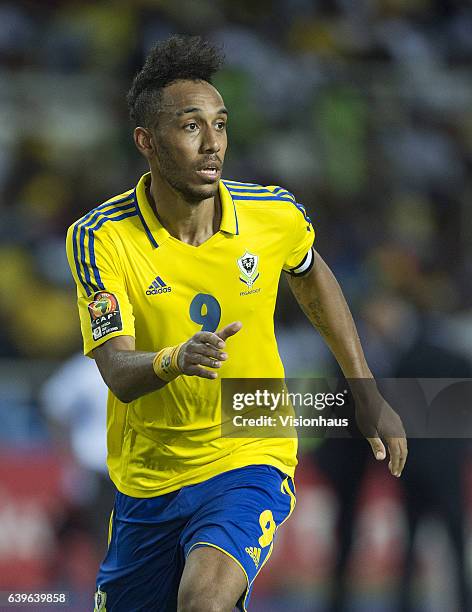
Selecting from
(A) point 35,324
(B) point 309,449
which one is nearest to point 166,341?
(B) point 309,449

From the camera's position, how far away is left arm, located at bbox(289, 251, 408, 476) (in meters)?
3.84

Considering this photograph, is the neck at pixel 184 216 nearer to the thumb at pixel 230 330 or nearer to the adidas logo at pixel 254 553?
the thumb at pixel 230 330

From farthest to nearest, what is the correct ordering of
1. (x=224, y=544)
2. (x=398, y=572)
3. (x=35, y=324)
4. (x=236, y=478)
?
(x=35, y=324)
(x=398, y=572)
(x=236, y=478)
(x=224, y=544)

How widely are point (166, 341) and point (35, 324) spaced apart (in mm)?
4800

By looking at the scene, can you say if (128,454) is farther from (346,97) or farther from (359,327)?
(346,97)

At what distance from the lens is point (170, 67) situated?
376 cm

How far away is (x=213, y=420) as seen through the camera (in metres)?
3.71

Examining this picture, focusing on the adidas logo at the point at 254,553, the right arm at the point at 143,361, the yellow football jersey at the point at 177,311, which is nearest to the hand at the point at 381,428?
the yellow football jersey at the point at 177,311

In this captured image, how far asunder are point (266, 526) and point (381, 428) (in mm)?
599

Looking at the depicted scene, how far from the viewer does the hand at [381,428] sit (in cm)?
379

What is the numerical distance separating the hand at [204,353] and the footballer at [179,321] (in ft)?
1.68

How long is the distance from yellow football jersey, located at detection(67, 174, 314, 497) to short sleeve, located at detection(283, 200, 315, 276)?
15 cm

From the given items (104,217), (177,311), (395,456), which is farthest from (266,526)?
(104,217)

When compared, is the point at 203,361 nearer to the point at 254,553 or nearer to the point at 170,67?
the point at 254,553
